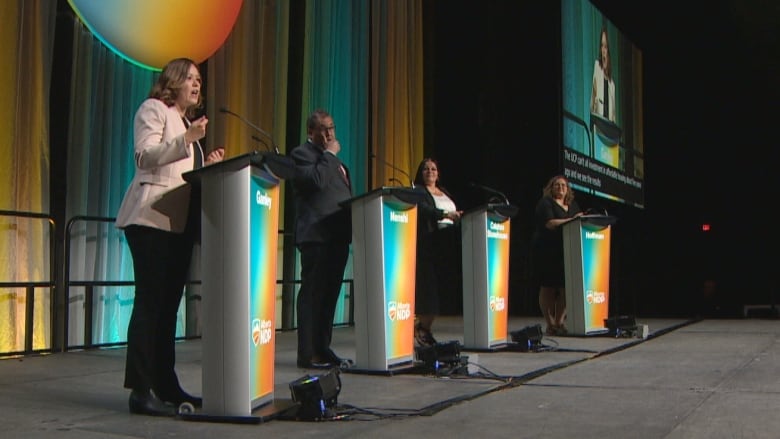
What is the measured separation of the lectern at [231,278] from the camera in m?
2.72

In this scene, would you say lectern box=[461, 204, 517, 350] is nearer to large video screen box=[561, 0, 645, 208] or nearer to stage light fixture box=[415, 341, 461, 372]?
stage light fixture box=[415, 341, 461, 372]

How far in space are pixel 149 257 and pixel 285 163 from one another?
0.57m

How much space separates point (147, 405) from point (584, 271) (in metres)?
4.24

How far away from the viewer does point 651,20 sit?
11.9 meters

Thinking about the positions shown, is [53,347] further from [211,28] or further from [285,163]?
[285,163]

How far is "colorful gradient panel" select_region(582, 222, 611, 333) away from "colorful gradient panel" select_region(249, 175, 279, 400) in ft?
12.8

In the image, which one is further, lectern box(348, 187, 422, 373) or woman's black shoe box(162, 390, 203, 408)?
lectern box(348, 187, 422, 373)

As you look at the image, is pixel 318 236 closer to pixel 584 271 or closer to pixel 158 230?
pixel 158 230

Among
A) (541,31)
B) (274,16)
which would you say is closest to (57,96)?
(274,16)

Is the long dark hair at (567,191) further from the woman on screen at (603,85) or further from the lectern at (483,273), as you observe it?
the woman on screen at (603,85)

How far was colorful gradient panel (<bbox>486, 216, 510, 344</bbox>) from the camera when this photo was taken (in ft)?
17.7

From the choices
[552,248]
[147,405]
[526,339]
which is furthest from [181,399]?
[552,248]

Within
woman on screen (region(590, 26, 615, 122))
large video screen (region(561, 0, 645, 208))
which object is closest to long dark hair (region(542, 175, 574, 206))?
large video screen (region(561, 0, 645, 208))

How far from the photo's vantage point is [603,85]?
10148 millimetres
